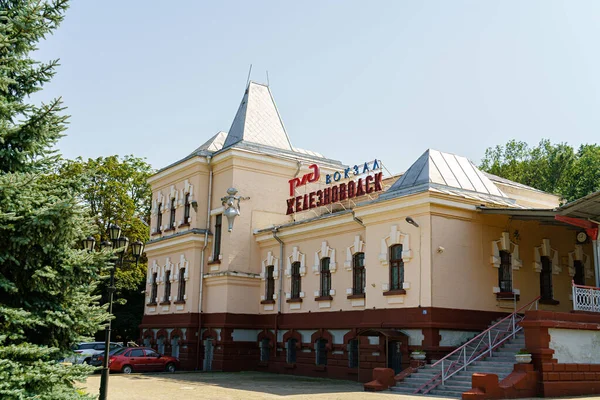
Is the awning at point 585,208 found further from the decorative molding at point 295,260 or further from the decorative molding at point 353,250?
the decorative molding at point 295,260

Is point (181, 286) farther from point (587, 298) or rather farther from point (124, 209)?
point (587, 298)

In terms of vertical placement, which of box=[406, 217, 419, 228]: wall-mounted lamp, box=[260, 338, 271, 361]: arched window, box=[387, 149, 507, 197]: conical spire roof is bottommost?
box=[260, 338, 271, 361]: arched window

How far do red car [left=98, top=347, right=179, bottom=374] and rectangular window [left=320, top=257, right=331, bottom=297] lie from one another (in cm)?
882

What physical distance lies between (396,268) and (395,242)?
95 centimetres

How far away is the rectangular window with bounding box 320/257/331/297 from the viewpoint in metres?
26.8

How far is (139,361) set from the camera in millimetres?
29375

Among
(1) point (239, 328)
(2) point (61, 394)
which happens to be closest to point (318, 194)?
(1) point (239, 328)

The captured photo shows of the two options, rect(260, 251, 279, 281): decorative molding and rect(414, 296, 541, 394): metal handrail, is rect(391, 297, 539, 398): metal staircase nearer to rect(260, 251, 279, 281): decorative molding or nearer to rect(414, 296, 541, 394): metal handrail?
rect(414, 296, 541, 394): metal handrail

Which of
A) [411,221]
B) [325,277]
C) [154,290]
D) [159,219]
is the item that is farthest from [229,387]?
[159,219]

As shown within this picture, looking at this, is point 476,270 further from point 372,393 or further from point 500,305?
point 372,393

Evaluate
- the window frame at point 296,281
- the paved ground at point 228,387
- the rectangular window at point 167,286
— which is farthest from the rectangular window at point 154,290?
the window frame at point 296,281

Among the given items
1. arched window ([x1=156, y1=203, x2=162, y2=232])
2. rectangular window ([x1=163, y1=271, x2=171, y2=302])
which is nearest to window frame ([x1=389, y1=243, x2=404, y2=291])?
rectangular window ([x1=163, y1=271, x2=171, y2=302])

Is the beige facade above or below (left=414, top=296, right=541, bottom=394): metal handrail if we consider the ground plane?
above

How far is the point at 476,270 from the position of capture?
22375mm
